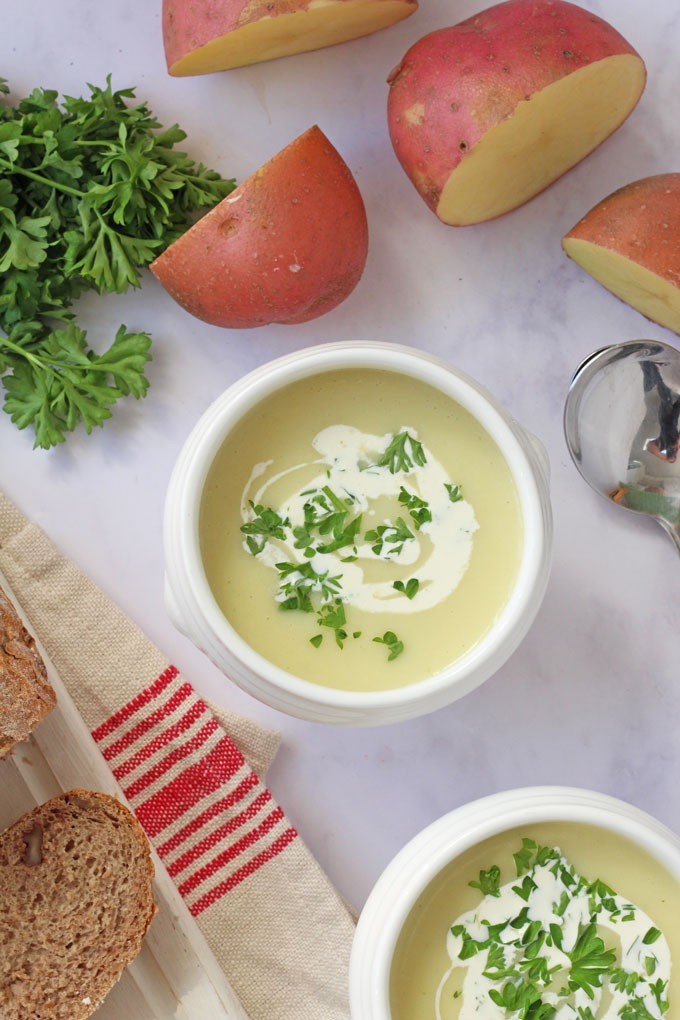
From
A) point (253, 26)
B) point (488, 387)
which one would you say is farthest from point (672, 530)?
point (253, 26)

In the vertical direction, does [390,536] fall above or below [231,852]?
above

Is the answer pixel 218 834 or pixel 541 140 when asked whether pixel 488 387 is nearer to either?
pixel 541 140

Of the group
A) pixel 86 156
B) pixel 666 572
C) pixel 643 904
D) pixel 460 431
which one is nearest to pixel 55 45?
pixel 86 156

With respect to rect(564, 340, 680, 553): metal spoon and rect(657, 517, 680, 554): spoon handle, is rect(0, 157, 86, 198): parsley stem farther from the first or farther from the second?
rect(657, 517, 680, 554): spoon handle

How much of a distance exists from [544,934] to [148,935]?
0.52m

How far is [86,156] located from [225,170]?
0.68 ft

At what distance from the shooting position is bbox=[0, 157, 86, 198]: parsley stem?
53.2 inches

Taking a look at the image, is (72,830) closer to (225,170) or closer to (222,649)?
(222,649)

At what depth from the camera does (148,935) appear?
1376mm

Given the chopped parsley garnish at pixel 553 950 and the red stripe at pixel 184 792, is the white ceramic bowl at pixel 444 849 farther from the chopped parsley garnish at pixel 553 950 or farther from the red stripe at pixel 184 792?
the red stripe at pixel 184 792

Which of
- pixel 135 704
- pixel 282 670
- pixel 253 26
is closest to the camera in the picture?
pixel 282 670

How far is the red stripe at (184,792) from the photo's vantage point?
147cm

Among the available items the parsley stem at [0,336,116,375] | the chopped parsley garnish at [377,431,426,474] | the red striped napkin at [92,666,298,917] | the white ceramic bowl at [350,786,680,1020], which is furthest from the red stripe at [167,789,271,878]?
the parsley stem at [0,336,116,375]

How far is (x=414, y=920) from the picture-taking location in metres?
1.24
